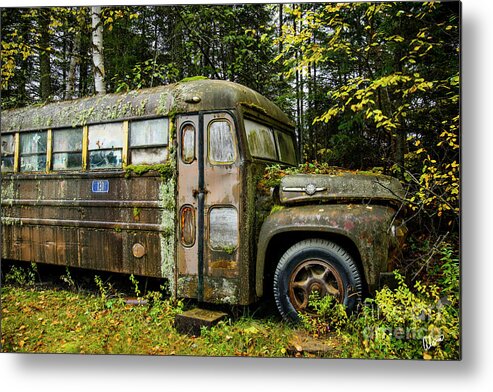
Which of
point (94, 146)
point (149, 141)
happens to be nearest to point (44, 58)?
point (94, 146)

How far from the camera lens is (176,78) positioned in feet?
11.7

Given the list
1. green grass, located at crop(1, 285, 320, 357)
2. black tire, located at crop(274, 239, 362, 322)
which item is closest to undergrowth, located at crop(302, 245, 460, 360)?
black tire, located at crop(274, 239, 362, 322)

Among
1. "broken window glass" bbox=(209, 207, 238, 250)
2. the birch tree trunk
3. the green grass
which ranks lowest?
the green grass

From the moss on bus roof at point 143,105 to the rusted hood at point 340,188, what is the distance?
80cm

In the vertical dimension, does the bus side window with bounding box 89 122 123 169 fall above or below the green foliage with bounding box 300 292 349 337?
above

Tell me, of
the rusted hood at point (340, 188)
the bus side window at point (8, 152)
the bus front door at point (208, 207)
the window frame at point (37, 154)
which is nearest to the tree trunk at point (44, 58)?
the window frame at point (37, 154)

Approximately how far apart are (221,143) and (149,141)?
694 mm

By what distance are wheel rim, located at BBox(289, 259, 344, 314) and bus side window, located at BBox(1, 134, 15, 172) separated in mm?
3222

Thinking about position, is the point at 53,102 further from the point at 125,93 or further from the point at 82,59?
the point at 125,93

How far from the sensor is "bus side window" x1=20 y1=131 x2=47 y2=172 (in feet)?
12.7

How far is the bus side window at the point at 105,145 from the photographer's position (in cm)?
340

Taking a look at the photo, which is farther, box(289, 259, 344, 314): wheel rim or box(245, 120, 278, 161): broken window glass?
box(245, 120, 278, 161): broken window glass

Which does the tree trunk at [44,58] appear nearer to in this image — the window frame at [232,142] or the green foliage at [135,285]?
the window frame at [232,142]

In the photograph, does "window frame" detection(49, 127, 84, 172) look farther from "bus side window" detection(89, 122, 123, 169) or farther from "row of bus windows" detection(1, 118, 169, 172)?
"bus side window" detection(89, 122, 123, 169)
